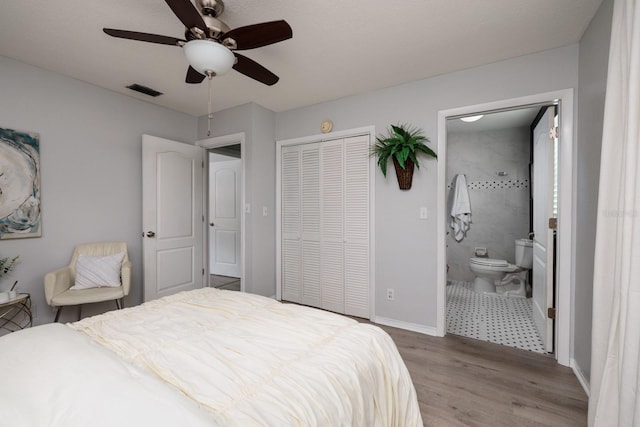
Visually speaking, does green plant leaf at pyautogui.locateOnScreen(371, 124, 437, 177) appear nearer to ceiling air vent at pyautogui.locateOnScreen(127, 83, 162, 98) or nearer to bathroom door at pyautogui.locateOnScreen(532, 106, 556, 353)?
bathroom door at pyautogui.locateOnScreen(532, 106, 556, 353)

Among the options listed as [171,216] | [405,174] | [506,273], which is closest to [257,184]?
[171,216]

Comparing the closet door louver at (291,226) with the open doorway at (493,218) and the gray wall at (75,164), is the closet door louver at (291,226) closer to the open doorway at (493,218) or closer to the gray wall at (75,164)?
the gray wall at (75,164)

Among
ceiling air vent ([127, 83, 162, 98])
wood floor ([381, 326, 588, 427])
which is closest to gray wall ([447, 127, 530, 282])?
wood floor ([381, 326, 588, 427])

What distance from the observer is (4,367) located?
97 centimetres

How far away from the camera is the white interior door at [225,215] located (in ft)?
17.6

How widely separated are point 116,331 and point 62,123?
2540 millimetres

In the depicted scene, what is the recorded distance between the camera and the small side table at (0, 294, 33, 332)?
96.6 inches

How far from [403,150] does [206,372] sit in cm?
240

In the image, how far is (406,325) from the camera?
299 centimetres

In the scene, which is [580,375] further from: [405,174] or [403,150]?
[403,150]

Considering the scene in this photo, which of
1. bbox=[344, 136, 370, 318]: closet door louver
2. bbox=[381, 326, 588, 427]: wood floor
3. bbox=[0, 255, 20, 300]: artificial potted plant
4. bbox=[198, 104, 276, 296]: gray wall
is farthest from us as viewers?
bbox=[198, 104, 276, 296]: gray wall

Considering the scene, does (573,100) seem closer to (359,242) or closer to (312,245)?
(359,242)

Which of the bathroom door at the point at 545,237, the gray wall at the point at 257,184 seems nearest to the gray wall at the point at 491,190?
the bathroom door at the point at 545,237

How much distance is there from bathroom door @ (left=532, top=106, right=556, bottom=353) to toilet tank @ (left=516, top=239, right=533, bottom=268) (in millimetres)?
1025
